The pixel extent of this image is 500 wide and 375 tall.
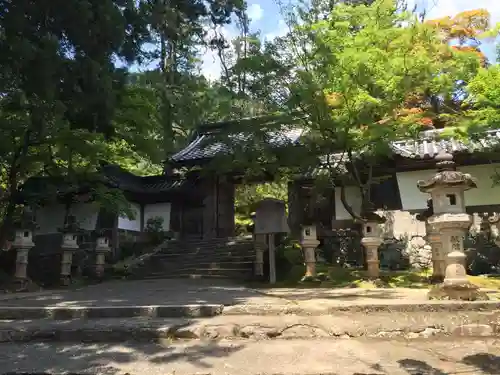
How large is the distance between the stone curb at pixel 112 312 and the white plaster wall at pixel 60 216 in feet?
39.9

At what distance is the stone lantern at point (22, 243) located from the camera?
1373cm

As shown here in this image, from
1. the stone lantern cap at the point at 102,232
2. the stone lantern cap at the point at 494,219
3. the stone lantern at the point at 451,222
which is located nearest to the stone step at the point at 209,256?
the stone lantern cap at the point at 102,232

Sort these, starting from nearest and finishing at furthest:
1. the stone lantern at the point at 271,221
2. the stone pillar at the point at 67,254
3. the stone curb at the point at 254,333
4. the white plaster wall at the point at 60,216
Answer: the stone curb at the point at 254,333 → the stone lantern at the point at 271,221 → the stone pillar at the point at 67,254 → the white plaster wall at the point at 60,216

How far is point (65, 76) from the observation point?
998cm

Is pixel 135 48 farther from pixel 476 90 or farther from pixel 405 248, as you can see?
pixel 405 248

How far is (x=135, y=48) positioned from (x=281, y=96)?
4451 millimetres

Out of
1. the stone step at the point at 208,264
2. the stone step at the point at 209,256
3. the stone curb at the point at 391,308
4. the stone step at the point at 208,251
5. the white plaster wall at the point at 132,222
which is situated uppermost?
the white plaster wall at the point at 132,222

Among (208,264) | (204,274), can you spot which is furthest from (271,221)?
(208,264)

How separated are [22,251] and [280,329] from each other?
10.9 metres

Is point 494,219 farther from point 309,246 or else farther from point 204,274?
point 204,274

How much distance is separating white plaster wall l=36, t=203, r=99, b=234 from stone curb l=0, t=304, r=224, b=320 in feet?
39.9

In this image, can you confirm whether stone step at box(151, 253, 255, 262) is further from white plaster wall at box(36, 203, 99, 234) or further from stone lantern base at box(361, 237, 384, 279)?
stone lantern base at box(361, 237, 384, 279)

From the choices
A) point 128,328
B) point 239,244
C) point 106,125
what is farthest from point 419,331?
point 239,244

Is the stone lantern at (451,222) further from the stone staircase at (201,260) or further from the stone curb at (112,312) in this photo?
the stone staircase at (201,260)
